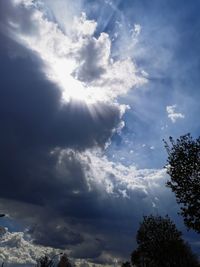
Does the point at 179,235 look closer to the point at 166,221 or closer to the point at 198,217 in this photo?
the point at 166,221

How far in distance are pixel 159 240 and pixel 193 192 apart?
4731cm

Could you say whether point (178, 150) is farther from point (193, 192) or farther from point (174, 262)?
point (174, 262)

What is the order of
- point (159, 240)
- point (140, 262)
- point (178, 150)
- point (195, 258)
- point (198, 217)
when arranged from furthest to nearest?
point (195, 258) → point (140, 262) → point (159, 240) → point (178, 150) → point (198, 217)

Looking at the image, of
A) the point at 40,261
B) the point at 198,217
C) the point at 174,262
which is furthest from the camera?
the point at 40,261


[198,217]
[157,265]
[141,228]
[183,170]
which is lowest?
[198,217]

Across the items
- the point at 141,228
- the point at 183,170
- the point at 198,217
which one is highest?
the point at 141,228

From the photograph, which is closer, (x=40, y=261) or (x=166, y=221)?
(x=166, y=221)

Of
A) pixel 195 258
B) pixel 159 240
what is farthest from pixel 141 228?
pixel 195 258

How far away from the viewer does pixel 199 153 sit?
43.8 meters

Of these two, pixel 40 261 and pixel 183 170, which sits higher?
pixel 40 261

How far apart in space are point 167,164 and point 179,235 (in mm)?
48173

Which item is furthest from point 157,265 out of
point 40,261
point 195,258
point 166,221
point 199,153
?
point 199,153

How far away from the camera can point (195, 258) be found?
115 meters

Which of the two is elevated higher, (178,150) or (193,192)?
(178,150)
